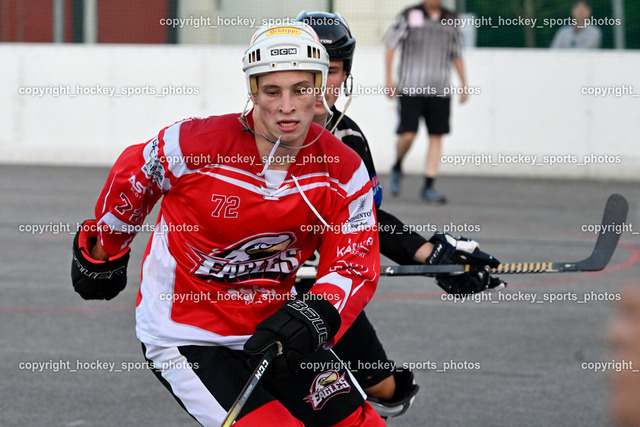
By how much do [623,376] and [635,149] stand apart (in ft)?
49.7

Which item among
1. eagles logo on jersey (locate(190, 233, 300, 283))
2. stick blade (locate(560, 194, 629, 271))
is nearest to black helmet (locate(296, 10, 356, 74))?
eagles logo on jersey (locate(190, 233, 300, 283))

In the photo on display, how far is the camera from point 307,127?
3.28 m

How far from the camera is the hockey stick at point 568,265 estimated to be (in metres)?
4.08

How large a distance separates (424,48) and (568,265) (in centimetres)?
885

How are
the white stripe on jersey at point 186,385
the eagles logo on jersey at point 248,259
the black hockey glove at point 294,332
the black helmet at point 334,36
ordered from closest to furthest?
the black hockey glove at point 294,332, the white stripe on jersey at point 186,385, the eagles logo on jersey at point 248,259, the black helmet at point 334,36

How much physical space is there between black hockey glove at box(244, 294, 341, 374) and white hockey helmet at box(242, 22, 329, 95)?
0.69 meters

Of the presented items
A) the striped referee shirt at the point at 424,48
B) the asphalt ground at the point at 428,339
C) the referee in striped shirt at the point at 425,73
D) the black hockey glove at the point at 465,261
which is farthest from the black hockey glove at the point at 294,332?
the striped referee shirt at the point at 424,48

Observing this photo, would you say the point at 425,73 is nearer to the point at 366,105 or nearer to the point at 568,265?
the point at 366,105

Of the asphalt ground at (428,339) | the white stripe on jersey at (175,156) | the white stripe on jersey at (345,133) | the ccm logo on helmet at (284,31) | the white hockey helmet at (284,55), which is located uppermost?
the ccm logo on helmet at (284,31)

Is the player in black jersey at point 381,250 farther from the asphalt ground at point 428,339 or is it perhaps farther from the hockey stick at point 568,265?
the asphalt ground at point 428,339

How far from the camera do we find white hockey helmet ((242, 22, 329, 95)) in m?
3.20

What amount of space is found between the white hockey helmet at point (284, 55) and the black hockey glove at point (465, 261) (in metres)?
1.10

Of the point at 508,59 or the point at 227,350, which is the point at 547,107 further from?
the point at 227,350

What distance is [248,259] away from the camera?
11.0 feet
